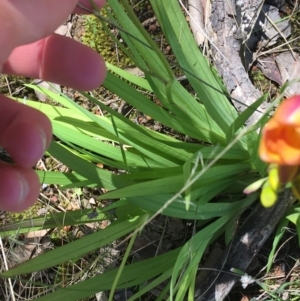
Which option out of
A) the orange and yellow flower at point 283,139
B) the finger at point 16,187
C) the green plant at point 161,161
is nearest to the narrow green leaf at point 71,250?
the green plant at point 161,161

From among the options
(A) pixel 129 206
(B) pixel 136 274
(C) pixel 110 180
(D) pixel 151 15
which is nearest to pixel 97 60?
(C) pixel 110 180

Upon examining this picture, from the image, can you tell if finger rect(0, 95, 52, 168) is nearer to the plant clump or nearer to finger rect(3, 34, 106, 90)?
finger rect(3, 34, 106, 90)

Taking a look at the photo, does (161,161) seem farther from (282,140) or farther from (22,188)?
(282,140)

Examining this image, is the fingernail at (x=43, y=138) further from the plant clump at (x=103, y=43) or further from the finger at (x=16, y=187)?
the plant clump at (x=103, y=43)

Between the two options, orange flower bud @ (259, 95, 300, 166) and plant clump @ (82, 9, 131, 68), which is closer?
orange flower bud @ (259, 95, 300, 166)

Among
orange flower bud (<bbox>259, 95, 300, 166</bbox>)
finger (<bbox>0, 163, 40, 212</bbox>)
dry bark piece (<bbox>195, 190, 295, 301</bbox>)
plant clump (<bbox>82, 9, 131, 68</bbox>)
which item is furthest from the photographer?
plant clump (<bbox>82, 9, 131, 68</bbox>)

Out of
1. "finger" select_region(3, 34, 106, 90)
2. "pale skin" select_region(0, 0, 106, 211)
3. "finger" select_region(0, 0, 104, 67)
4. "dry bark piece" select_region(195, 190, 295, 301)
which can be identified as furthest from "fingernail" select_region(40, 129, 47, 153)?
"dry bark piece" select_region(195, 190, 295, 301)

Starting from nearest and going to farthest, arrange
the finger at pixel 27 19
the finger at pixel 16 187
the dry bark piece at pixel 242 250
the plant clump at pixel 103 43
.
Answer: the finger at pixel 27 19
the finger at pixel 16 187
the dry bark piece at pixel 242 250
the plant clump at pixel 103 43
